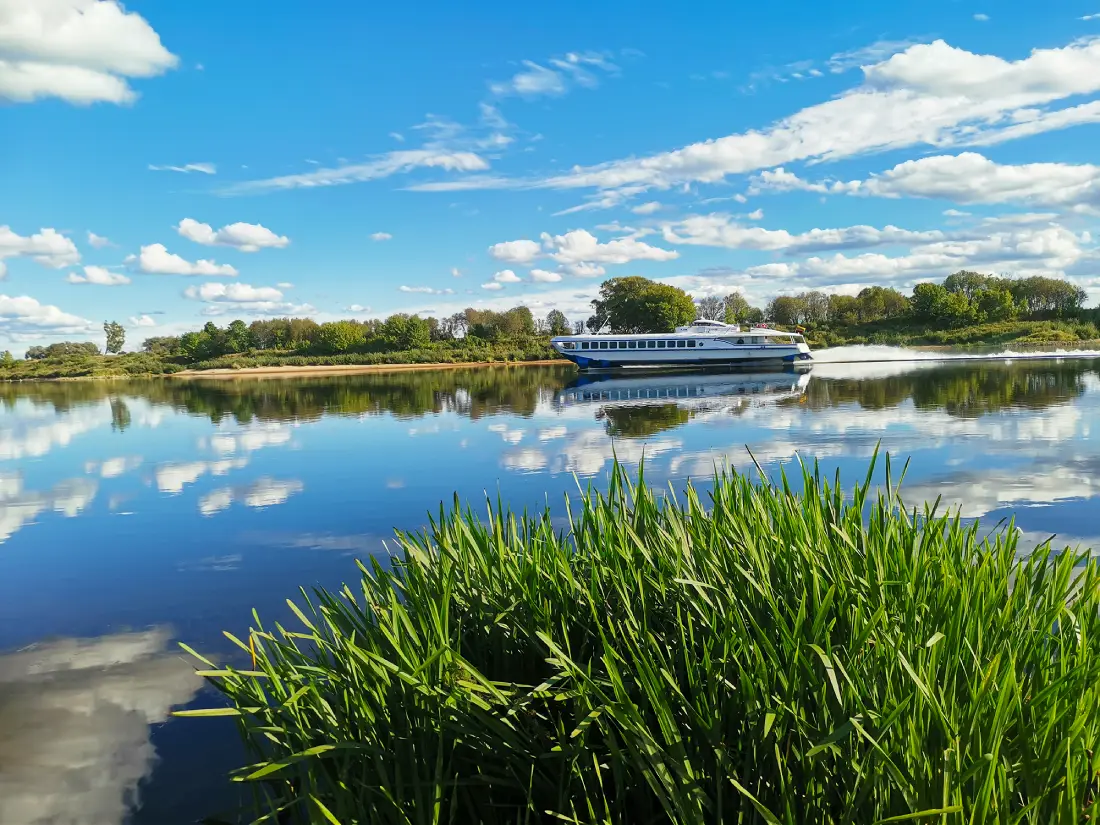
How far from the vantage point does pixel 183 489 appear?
11.7m

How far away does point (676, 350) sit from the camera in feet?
155

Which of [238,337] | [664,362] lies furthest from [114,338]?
[664,362]

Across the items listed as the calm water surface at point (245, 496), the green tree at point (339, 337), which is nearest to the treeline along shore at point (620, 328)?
the green tree at point (339, 337)

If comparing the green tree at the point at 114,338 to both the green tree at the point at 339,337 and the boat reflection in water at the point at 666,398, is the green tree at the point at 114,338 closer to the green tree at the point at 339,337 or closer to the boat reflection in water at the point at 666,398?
the green tree at the point at 339,337

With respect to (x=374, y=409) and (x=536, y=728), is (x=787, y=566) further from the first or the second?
(x=374, y=409)

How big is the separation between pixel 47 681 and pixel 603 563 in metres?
4.46

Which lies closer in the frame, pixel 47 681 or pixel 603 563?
pixel 603 563

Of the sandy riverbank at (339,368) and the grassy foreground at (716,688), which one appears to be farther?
the sandy riverbank at (339,368)

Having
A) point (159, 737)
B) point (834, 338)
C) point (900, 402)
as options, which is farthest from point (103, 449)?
point (834, 338)

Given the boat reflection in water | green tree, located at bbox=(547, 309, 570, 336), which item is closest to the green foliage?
green tree, located at bbox=(547, 309, 570, 336)

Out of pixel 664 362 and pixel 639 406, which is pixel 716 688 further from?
pixel 664 362

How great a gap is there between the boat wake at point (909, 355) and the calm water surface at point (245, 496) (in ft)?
96.0

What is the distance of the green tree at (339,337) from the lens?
8488cm

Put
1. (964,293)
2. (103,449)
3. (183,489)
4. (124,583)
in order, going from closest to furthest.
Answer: (124,583) < (183,489) < (103,449) < (964,293)
